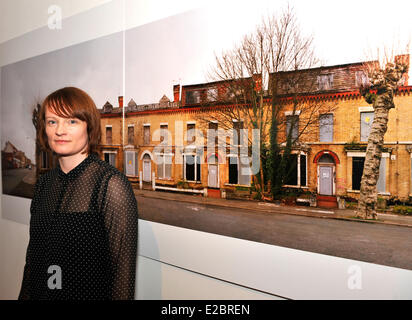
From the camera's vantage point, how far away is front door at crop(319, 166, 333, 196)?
45.2 inches

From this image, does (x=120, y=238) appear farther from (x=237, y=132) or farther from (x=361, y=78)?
(x=361, y=78)

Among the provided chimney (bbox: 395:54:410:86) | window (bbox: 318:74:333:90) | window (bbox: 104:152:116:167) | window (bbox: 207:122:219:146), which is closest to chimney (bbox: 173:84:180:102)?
window (bbox: 207:122:219:146)

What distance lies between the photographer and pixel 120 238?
3.59ft

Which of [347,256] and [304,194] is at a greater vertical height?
[304,194]

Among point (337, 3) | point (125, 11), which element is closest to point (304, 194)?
point (337, 3)

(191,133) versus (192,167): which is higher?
(191,133)

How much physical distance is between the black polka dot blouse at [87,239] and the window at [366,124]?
93 cm

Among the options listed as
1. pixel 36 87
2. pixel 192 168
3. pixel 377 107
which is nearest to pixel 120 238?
pixel 192 168

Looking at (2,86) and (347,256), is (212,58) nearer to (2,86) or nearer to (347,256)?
(347,256)

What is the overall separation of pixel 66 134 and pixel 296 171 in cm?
104

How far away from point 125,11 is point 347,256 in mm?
1823

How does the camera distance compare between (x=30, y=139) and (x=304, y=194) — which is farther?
(x=30, y=139)

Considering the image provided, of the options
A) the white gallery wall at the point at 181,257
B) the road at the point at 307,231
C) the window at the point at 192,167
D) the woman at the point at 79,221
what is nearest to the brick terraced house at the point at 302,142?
the window at the point at 192,167

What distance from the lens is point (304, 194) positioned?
1.20 m
